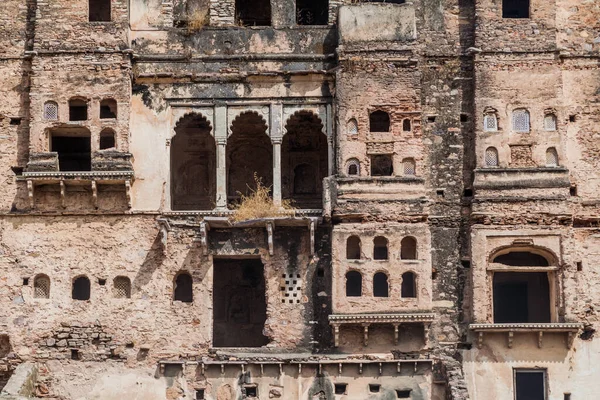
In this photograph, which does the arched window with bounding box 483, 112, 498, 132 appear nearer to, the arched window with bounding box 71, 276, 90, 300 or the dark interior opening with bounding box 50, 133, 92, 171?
the arched window with bounding box 71, 276, 90, 300

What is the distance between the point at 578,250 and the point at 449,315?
3421mm

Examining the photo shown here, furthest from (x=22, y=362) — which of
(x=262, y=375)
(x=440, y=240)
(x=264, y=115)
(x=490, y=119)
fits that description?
(x=490, y=119)

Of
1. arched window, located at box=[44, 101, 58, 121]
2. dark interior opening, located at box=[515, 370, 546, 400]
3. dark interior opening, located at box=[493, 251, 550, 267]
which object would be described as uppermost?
arched window, located at box=[44, 101, 58, 121]

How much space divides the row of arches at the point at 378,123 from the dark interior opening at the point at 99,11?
7717 millimetres

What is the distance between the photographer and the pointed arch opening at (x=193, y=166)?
1387 inches

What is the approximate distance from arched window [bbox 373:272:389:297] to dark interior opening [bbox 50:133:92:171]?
8578 mm

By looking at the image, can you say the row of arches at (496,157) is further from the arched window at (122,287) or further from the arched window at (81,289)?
the arched window at (81,289)

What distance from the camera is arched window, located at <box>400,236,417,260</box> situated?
31.3m

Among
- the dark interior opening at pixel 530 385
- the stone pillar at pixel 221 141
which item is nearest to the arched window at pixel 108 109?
the stone pillar at pixel 221 141

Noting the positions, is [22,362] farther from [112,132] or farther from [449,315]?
[449,315]

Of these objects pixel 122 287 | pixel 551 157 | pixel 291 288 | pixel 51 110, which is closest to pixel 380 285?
pixel 291 288

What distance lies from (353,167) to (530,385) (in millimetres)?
6711

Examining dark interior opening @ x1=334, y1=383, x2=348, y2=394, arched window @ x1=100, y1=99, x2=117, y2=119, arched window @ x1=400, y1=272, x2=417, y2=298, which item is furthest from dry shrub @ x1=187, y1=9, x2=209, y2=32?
dark interior opening @ x1=334, y1=383, x2=348, y2=394

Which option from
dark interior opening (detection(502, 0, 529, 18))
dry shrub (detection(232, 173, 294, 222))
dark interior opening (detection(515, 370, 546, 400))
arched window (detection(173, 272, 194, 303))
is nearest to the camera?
dark interior opening (detection(515, 370, 546, 400))
